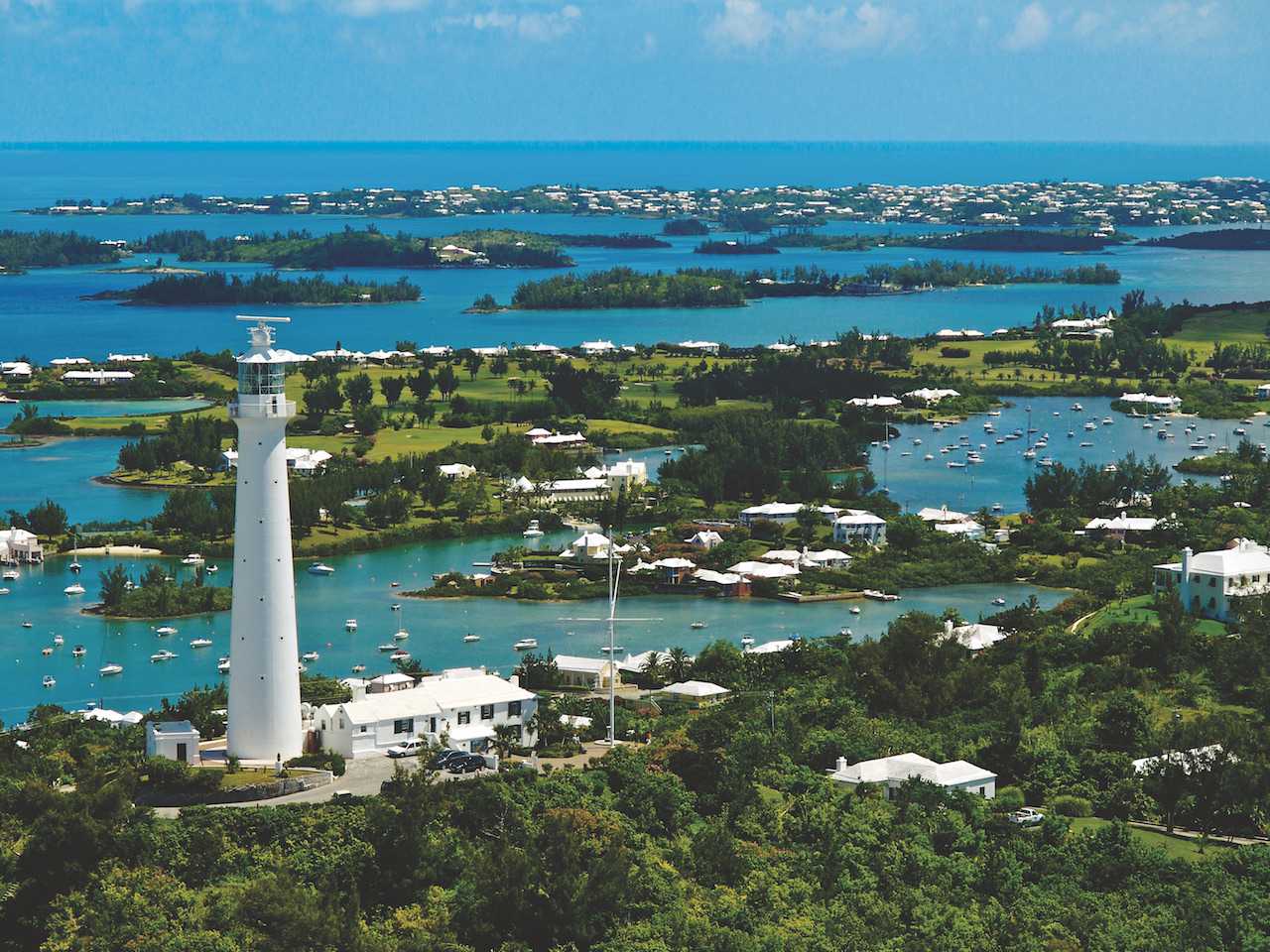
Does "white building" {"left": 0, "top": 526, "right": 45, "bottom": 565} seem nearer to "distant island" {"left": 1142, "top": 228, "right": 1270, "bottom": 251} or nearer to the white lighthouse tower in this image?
the white lighthouse tower

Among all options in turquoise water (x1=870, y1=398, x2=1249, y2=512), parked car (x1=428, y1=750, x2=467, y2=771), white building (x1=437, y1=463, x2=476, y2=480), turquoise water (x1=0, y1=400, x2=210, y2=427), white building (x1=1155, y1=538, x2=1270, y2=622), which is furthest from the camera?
turquoise water (x1=0, y1=400, x2=210, y2=427)

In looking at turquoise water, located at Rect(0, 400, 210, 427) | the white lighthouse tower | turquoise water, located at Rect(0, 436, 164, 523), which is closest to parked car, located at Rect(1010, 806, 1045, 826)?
the white lighthouse tower

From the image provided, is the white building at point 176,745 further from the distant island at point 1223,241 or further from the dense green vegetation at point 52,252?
the distant island at point 1223,241

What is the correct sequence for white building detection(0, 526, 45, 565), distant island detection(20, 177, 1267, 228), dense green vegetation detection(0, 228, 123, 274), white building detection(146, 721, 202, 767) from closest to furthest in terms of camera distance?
1. white building detection(146, 721, 202, 767)
2. white building detection(0, 526, 45, 565)
3. dense green vegetation detection(0, 228, 123, 274)
4. distant island detection(20, 177, 1267, 228)

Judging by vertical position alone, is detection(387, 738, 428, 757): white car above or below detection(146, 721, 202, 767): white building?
below

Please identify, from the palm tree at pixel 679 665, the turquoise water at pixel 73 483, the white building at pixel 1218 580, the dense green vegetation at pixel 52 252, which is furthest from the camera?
the dense green vegetation at pixel 52 252

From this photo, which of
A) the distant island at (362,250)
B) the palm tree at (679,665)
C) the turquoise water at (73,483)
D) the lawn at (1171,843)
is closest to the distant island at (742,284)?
the distant island at (362,250)

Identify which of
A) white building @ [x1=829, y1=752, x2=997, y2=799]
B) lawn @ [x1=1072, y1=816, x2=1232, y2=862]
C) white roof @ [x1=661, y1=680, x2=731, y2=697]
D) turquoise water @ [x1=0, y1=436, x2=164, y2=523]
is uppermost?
white building @ [x1=829, y1=752, x2=997, y2=799]

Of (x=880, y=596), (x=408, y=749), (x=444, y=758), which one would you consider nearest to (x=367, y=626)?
(x=880, y=596)
